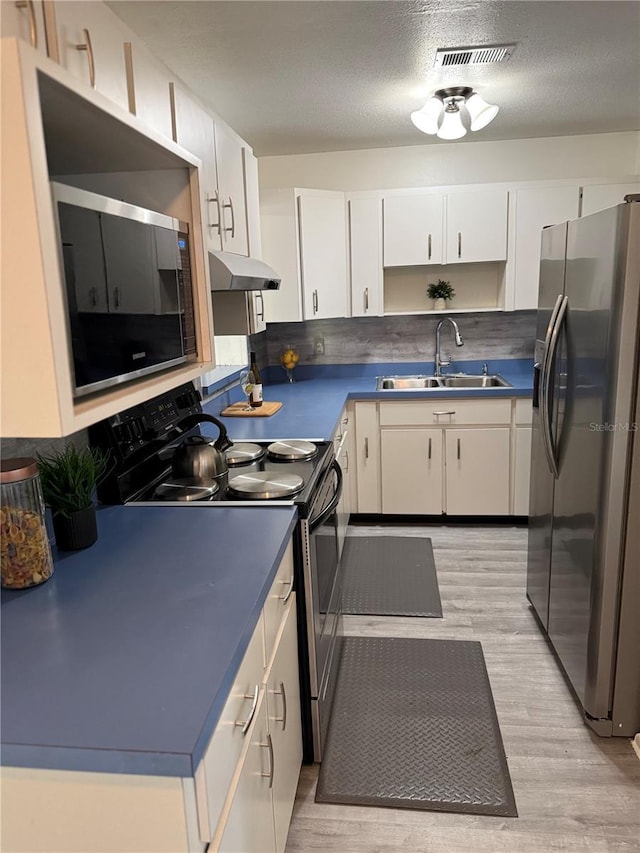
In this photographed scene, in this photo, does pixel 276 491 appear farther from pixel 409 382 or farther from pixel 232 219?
pixel 409 382

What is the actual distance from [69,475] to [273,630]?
0.61 metres

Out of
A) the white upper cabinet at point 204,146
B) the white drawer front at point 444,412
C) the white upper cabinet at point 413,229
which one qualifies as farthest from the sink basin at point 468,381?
the white upper cabinet at point 204,146

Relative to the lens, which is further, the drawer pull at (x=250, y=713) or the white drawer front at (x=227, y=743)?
the drawer pull at (x=250, y=713)

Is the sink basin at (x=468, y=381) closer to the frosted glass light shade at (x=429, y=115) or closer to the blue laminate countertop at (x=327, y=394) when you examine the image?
the blue laminate countertop at (x=327, y=394)

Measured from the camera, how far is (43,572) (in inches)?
52.0

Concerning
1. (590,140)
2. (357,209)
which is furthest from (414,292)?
(590,140)

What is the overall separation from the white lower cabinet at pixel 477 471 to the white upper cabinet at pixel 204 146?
2.03m

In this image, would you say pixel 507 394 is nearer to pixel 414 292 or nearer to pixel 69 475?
pixel 414 292

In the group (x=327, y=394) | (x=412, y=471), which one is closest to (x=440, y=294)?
(x=327, y=394)

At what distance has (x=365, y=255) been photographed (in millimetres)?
3850

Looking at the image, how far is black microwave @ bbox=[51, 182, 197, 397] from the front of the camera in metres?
1.10

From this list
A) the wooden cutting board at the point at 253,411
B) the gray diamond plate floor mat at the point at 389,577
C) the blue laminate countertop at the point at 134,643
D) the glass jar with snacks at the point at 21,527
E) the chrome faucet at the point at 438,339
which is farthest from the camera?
the chrome faucet at the point at 438,339

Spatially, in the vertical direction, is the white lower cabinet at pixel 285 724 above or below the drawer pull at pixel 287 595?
below

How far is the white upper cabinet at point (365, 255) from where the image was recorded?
3.80 meters
